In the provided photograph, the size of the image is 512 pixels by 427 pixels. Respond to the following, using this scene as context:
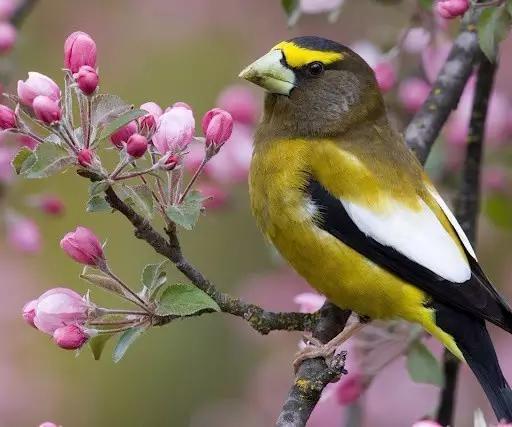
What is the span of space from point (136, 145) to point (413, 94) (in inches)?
78.0

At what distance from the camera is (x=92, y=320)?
8.11ft

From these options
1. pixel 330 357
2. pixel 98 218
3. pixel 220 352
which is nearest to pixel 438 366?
pixel 330 357

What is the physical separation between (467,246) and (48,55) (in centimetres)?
385

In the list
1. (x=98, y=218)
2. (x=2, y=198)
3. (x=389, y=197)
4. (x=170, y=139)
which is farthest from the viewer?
(x=98, y=218)

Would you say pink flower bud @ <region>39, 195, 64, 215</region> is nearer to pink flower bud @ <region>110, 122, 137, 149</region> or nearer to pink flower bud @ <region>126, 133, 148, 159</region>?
pink flower bud @ <region>110, 122, 137, 149</region>

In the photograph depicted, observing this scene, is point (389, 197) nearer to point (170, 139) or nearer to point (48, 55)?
point (170, 139)

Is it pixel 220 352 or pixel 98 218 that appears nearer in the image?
pixel 220 352

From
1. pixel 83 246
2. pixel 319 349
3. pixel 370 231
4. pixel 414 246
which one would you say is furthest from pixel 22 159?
pixel 414 246

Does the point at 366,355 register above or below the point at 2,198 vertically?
below

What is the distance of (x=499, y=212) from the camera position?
4.17m

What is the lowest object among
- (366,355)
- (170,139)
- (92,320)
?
(366,355)

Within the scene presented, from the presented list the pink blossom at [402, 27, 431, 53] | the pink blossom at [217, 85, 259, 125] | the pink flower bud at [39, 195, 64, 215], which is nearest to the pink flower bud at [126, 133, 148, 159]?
the pink flower bud at [39, 195, 64, 215]

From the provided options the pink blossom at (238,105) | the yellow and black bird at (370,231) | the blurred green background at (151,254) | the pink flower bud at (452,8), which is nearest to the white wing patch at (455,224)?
the yellow and black bird at (370,231)

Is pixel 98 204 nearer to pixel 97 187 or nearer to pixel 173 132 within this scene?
pixel 97 187
